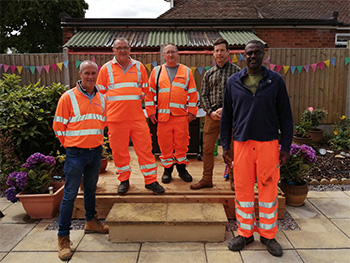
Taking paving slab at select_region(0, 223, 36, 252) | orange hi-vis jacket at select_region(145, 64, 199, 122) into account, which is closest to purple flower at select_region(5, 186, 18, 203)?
paving slab at select_region(0, 223, 36, 252)

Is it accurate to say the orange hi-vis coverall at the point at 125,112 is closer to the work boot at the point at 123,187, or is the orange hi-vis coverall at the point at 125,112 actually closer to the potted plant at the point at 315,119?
the work boot at the point at 123,187

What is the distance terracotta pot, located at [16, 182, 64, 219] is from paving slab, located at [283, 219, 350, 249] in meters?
2.82

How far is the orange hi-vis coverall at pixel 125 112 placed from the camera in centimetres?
341

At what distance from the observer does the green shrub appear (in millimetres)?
4555

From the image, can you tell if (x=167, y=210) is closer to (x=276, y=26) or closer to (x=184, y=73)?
(x=184, y=73)

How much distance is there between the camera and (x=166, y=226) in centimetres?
311

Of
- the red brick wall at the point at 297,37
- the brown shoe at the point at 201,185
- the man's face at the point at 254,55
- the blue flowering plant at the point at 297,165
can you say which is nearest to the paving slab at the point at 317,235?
the blue flowering plant at the point at 297,165

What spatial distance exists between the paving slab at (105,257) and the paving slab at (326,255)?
1.66 meters

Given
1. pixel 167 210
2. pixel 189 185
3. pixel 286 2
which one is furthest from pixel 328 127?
pixel 286 2

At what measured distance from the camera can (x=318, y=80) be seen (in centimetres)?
715

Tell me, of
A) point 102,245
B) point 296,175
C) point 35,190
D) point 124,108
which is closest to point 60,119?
point 124,108

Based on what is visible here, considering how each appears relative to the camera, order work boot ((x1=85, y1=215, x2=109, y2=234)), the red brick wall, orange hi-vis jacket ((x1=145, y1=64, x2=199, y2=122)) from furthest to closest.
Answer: the red brick wall
orange hi-vis jacket ((x1=145, y1=64, x2=199, y2=122))
work boot ((x1=85, y1=215, x2=109, y2=234))

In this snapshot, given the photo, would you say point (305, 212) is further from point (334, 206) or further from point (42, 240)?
point (42, 240)

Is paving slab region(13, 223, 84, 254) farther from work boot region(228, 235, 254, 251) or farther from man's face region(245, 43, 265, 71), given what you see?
man's face region(245, 43, 265, 71)
